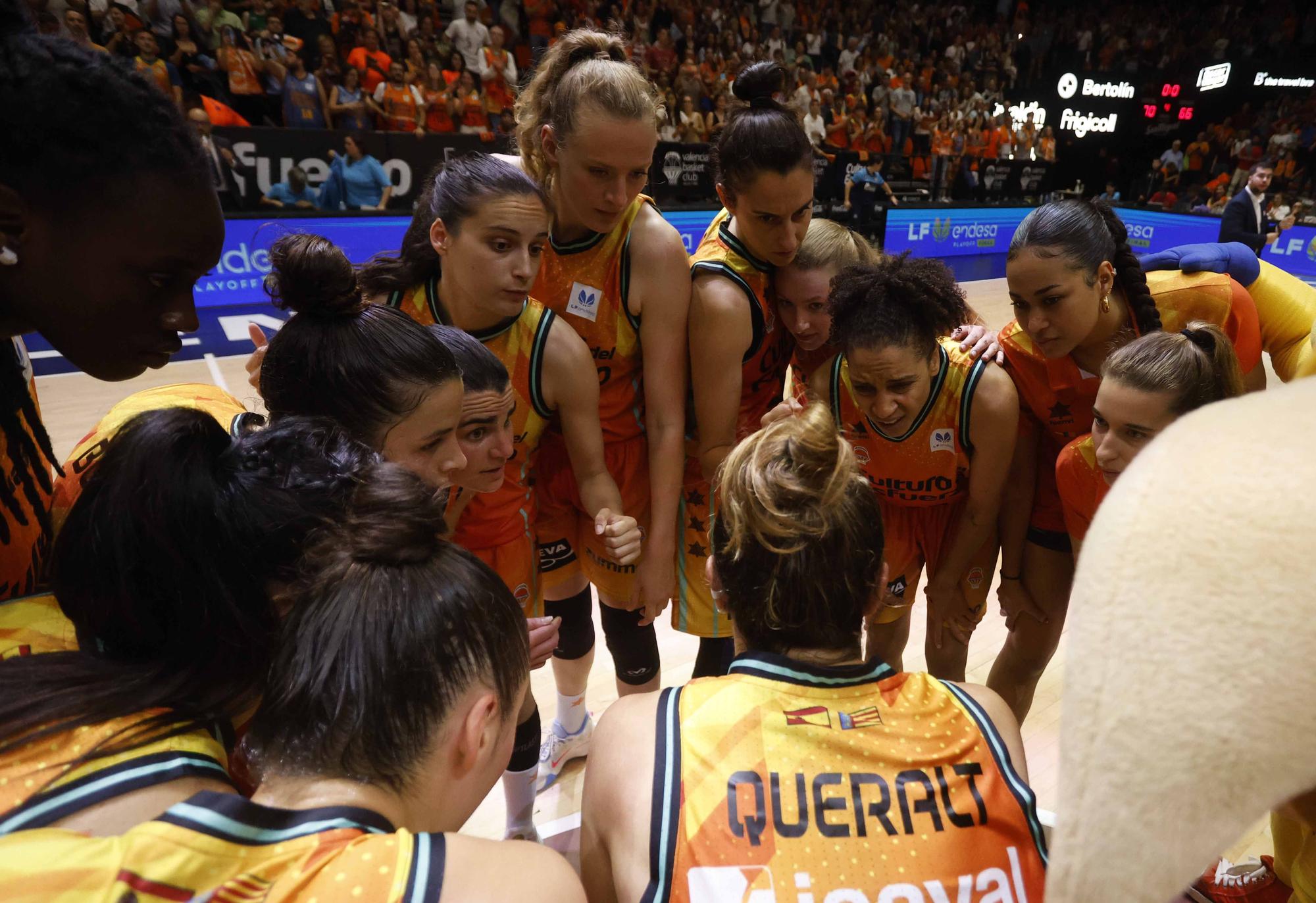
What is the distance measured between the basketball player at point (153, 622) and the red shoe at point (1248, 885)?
1980 millimetres

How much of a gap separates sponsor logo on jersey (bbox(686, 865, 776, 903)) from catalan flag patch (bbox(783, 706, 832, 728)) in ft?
0.60

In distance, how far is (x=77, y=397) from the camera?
15.4 ft

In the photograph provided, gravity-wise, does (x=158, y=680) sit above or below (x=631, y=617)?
above

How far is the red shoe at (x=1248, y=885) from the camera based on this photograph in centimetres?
171

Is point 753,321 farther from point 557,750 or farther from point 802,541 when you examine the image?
point 557,750

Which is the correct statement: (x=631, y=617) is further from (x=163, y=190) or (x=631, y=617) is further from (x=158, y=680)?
(x=163, y=190)

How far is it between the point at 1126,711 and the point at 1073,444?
1.81 m

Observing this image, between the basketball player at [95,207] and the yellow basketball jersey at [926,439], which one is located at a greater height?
the basketball player at [95,207]

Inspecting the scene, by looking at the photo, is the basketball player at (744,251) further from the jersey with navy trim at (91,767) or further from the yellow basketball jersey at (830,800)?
the jersey with navy trim at (91,767)

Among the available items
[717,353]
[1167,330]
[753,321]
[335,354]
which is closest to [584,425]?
[717,353]

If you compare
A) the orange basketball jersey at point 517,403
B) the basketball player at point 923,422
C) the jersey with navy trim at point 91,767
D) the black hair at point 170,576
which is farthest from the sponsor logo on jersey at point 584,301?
the jersey with navy trim at point 91,767

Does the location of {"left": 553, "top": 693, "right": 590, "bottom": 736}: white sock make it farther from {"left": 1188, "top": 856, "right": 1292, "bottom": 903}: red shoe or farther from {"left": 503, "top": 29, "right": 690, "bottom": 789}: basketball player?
{"left": 1188, "top": 856, "right": 1292, "bottom": 903}: red shoe

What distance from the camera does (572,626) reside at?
2354 millimetres

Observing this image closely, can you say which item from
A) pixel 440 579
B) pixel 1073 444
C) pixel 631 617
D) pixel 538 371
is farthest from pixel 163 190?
pixel 1073 444
